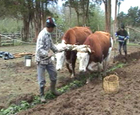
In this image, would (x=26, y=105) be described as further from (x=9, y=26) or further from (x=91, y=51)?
(x=9, y=26)

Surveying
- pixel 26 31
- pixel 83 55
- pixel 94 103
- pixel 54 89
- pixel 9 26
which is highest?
pixel 9 26

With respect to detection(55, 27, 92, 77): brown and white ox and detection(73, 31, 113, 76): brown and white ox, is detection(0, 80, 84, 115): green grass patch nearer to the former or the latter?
detection(73, 31, 113, 76): brown and white ox

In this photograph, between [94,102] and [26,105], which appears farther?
[26,105]

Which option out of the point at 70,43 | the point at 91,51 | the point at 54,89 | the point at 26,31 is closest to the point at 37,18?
the point at 26,31

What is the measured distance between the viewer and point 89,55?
25.3 ft

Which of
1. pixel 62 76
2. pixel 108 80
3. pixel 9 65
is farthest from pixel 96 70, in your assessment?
pixel 9 65

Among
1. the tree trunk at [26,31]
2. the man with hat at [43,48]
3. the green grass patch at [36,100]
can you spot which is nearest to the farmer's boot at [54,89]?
the green grass patch at [36,100]

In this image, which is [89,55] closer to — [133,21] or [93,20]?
[93,20]

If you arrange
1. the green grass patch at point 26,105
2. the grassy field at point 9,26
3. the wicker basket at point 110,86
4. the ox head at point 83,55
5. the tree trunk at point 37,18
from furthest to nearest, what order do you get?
the grassy field at point 9,26, the tree trunk at point 37,18, the ox head at point 83,55, the wicker basket at point 110,86, the green grass patch at point 26,105

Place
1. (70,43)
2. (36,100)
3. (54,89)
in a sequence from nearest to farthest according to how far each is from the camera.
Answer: (36,100) < (54,89) < (70,43)

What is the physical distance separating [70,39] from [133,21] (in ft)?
121

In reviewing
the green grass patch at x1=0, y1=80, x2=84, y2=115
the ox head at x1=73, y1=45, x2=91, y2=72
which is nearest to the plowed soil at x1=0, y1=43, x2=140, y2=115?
the green grass patch at x1=0, y1=80, x2=84, y2=115

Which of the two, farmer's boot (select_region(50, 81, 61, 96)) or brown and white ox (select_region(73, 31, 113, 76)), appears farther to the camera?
brown and white ox (select_region(73, 31, 113, 76))

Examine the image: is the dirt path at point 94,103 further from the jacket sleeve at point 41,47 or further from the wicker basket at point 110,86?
the jacket sleeve at point 41,47
